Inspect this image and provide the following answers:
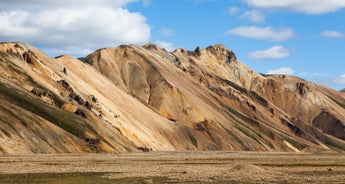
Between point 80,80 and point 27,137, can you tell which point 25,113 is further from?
point 80,80

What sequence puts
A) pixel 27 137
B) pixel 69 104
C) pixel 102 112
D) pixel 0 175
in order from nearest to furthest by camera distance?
pixel 0 175 → pixel 27 137 → pixel 69 104 → pixel 102 112

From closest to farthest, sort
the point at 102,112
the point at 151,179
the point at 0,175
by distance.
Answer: the point at 151,179, the point at 0,175, the point at 102,112

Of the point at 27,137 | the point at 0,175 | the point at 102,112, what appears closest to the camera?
the point at 0,175

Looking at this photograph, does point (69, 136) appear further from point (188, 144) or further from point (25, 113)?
point (188, 144)

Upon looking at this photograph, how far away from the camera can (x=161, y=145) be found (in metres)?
159

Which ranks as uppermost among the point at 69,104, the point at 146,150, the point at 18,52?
the point at 18,52

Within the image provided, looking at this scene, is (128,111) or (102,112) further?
(128,111)

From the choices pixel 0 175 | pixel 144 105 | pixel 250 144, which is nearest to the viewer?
pixel 0 175

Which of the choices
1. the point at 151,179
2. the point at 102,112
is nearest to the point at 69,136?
the point at 102,112

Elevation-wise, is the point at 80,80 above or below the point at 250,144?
above

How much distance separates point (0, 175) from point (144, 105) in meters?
136

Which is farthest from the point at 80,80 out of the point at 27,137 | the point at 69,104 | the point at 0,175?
the point at 0,175

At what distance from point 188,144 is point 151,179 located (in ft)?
421

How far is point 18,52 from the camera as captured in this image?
156m
